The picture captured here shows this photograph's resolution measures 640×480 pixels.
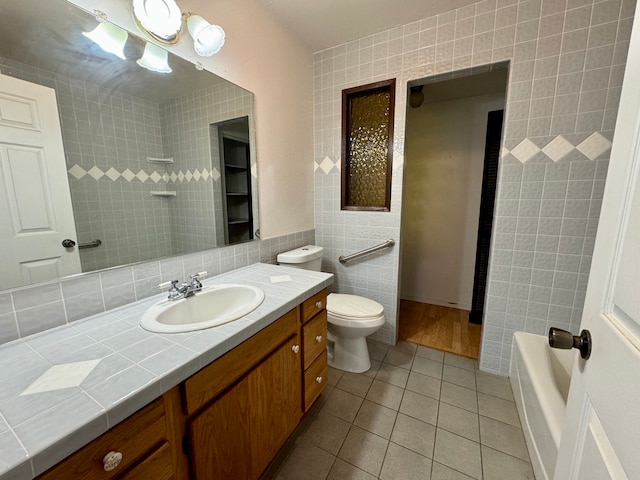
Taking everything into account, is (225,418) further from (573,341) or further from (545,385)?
(545,385)

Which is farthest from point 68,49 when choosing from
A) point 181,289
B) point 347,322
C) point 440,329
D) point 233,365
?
point 440,329

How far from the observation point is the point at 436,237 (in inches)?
114

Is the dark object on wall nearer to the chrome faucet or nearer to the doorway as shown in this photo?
the doorway

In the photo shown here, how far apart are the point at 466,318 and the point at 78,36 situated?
329 centimetres

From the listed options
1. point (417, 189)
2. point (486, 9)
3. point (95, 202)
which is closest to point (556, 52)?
point (486, 9)

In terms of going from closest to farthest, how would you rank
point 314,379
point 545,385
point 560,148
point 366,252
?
point 545,385 → point 314,379 → point 560,148 → point 366,252

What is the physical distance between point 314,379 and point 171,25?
1.77 metres

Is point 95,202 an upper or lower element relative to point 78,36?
lower

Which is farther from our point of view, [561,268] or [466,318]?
[466,318]

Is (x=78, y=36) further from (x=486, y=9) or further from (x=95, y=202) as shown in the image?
(x=486, y=9)

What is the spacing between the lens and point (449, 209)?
277 cm

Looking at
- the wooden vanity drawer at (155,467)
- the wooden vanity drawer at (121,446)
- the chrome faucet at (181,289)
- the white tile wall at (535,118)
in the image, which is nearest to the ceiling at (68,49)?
the chrome faucet at (181,289)

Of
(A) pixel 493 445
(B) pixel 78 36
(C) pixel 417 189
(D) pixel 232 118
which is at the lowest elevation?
(A) pixel 493 445

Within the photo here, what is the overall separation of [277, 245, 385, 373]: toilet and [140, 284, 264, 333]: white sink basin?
1.93 feet
